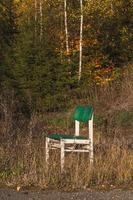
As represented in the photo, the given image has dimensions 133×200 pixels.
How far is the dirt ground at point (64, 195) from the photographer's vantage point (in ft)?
28.2

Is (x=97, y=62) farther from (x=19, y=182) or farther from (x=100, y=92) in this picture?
(x=19, y=182)

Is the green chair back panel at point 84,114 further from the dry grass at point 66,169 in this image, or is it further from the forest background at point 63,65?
the forest background at point 63,65

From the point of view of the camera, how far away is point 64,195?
8805 mm

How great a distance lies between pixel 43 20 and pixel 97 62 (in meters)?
4.62

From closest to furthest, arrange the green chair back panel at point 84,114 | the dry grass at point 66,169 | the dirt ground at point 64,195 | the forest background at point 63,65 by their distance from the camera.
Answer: the dirt ground at point 64,195 → the dry grass at point 66,169 → the green chair back panel at point 84,114 → the forest background at point 63,65

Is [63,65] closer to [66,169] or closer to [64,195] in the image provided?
[66,169]

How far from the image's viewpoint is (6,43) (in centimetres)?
3262

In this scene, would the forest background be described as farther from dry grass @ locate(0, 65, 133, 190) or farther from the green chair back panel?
the green chair back panel

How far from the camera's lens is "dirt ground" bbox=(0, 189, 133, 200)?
861 cm

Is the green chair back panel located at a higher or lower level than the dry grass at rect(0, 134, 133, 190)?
higher

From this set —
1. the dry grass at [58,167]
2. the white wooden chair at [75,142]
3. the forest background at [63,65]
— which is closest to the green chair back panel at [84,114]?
the white wooden chair at [75,142]

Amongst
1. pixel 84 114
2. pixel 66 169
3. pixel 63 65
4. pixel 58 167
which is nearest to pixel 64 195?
pixel 66 169

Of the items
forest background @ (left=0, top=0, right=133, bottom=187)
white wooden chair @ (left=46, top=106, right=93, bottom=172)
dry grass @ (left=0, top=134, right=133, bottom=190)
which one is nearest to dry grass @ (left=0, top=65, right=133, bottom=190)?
dry grass @ (left=0, top=134, right=133, bottom=190)

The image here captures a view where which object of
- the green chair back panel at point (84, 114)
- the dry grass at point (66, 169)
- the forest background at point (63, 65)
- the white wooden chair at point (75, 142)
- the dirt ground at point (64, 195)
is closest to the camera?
the dirt ground at point (64, 195)
